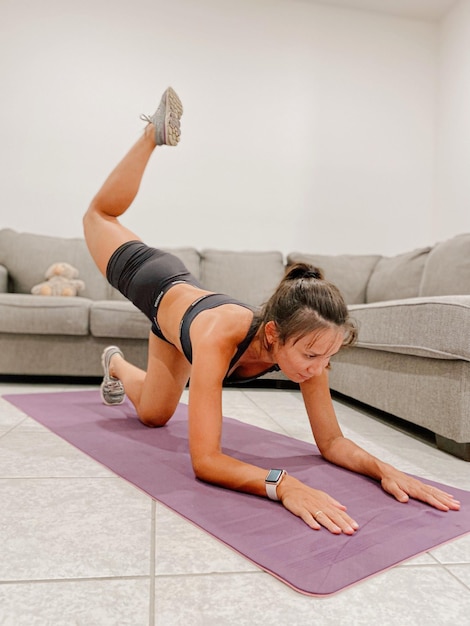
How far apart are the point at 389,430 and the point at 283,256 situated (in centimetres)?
221

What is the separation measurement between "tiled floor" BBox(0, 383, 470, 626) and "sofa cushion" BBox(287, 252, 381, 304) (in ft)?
9.03

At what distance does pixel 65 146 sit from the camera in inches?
160

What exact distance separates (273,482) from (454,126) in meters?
3.95

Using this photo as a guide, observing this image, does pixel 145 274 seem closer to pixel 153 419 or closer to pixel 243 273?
pixel 153 419

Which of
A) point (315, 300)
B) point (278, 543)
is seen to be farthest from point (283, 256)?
point (278, 543)

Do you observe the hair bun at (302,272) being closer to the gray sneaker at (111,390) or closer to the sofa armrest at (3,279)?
the gray sneaker at (111,390)

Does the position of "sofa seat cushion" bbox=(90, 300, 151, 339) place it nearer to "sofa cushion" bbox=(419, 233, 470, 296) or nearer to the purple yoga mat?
the purple yoga mat

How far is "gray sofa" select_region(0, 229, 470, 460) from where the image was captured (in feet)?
5.87

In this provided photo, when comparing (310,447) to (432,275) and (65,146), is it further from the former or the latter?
(65,146)

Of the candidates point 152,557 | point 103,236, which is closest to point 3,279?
point 103,236

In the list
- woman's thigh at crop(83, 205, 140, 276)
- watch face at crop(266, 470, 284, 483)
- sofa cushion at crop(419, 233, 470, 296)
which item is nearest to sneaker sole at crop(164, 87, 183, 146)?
woman's thigh at crop(83, 205, 140, 276)

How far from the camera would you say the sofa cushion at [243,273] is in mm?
3740

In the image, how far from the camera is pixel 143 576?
0.90 meters

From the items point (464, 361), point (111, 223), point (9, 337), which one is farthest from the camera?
point (9, 337)
